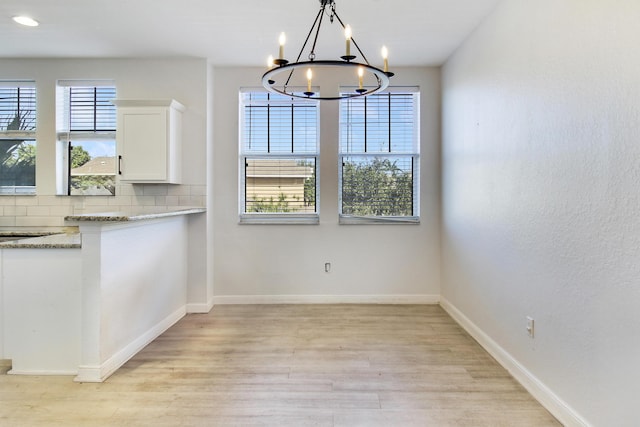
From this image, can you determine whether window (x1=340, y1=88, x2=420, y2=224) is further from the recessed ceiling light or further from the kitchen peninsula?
the recessed ceiling light

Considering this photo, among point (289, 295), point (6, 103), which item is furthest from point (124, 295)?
point (6, 103)

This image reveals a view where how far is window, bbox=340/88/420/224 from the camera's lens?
399cm

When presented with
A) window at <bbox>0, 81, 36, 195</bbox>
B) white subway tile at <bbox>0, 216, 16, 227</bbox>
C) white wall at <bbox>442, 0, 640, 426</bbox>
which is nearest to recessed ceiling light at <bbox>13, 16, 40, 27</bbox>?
window at <bbox>0, 81, 36, 195</bbox>

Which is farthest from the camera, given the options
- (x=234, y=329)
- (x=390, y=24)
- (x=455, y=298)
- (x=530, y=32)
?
(x=455, y=298)

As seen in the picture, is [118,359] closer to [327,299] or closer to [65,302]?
[65,302]

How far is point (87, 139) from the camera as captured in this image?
3.78 m

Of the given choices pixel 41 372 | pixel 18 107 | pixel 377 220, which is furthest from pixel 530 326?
pixel 18 107

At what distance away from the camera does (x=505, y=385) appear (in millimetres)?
2209

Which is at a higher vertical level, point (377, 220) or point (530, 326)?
point (377, 220)

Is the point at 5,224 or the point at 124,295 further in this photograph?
the point at 5,224

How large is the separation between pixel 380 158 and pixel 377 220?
2.37 ft

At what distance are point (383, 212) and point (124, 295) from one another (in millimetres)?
2707

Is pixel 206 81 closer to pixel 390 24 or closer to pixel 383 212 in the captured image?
pixel 390 24

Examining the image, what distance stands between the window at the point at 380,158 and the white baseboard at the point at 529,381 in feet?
4.80
